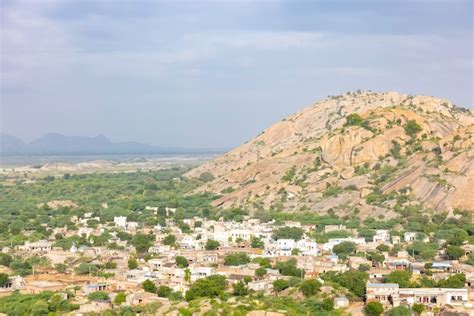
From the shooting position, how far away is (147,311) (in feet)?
177

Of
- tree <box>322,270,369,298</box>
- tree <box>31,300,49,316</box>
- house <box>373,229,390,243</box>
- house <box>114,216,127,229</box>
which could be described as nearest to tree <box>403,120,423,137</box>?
house <box>373,229,390,243</box>

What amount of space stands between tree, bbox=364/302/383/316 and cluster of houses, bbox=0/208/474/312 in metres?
2.29

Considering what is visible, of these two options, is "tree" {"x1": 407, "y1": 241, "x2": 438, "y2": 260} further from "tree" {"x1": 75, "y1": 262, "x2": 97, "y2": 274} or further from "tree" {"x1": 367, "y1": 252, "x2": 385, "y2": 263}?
"tree" {"x1": 75, "y1": 262, "x2": 97, "y2": 274}

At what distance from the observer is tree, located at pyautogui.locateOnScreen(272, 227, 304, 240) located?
87375 millimetres

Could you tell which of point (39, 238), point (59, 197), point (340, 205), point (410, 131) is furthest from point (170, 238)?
point (59, 197)

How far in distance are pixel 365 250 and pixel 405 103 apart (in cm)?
7494

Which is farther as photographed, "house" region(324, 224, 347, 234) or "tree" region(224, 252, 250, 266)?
"house" region(324, 224, 347, 234)

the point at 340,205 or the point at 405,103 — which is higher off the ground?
the point at 405,103

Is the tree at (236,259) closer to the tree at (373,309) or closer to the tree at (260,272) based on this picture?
the tree at (260,272)

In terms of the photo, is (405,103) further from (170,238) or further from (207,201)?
(170,238)

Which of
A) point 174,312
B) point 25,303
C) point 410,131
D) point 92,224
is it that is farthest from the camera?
point 410,131

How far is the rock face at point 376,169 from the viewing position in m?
99.1

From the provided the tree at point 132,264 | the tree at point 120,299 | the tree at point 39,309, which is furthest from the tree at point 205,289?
the tree at point 132,264

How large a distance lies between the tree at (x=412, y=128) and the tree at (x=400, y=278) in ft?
203
